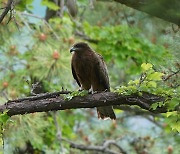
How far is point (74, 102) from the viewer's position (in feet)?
13.2

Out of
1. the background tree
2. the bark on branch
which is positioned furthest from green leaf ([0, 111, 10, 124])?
the background tree

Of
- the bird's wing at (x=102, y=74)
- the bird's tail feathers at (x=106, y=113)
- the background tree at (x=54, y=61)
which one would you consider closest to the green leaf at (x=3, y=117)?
the bird's tail feathers at (x=106, y=113)

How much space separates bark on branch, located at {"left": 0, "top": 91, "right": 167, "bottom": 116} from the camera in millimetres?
3824

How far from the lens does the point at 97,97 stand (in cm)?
395

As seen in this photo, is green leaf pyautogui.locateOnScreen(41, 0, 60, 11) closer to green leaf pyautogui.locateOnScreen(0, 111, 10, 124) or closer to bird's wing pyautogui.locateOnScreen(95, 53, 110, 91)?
bird's wing pyautogui.locateOnScreen(95, 53, 110, 91)

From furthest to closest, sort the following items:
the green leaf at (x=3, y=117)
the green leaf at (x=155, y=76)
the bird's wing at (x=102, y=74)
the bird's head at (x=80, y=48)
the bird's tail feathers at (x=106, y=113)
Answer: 1. the bird's head at (x=80, y=48)
2. the bird's wing at (x=102, y=74)
3. the bird's tail feathers at (x=106, y=113)
4. the green leaf at (x=3, y=117)
5. the green leaf at (x=155, y=76)

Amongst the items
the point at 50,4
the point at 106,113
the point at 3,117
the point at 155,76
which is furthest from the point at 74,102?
the point at 50,4

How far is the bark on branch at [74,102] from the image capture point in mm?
3824

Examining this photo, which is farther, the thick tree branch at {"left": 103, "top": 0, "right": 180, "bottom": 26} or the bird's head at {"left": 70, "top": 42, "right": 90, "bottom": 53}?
the bird's head at {"left": 70, "top": 42, "right": 90, "bottom": 53}

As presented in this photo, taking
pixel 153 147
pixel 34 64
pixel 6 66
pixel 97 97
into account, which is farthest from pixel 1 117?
pixel 153 147

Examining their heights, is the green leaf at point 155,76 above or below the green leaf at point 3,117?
above

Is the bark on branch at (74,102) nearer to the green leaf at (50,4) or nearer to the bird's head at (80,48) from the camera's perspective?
the bird's head at (80,48)

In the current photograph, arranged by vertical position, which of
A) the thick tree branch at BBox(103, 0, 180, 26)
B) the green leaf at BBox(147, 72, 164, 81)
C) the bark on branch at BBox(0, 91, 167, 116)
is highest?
the thick tree branch at BBox(103, 0, 180, 26)

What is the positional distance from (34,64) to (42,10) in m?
2.05
